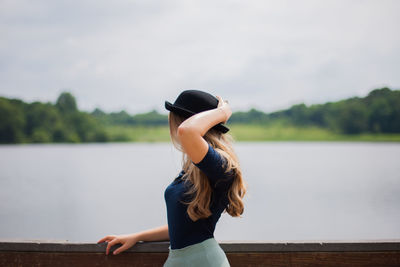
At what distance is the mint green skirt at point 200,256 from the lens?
1.62 meters

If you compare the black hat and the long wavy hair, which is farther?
the black hat

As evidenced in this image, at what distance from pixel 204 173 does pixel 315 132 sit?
7945cm

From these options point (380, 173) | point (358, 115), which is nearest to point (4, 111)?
point (358, 115)

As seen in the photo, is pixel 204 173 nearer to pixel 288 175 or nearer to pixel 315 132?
pixel 288 175

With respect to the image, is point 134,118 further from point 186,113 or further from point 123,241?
point 186,113

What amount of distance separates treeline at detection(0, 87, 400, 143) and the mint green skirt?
137ft

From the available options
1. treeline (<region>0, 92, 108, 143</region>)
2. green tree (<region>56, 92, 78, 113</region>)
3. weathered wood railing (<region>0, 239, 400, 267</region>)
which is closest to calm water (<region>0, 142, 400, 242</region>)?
treeline (<region>0, 92, 108, 143</region>)

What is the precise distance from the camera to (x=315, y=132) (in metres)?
77.1

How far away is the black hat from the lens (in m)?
1.63

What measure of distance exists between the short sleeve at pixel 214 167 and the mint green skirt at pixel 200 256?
0.32m

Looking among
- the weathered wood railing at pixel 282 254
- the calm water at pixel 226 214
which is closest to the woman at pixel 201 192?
the weathered wood railing at pixel 282 254

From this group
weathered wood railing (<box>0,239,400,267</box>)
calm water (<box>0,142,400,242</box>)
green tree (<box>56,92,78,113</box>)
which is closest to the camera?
weathered wood railing (<box>0,239,400,267</box>)

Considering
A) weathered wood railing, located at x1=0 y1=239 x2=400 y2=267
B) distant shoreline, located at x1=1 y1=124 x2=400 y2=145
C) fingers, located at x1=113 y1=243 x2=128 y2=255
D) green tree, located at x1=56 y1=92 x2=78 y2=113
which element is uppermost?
fingers, located at x1=113 y1=243 x2=128 y2=255

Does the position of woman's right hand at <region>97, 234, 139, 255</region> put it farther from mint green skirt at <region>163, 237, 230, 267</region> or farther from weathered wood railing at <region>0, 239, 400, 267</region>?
mint green skirt at <region>163, 237, 230, 267</region>
